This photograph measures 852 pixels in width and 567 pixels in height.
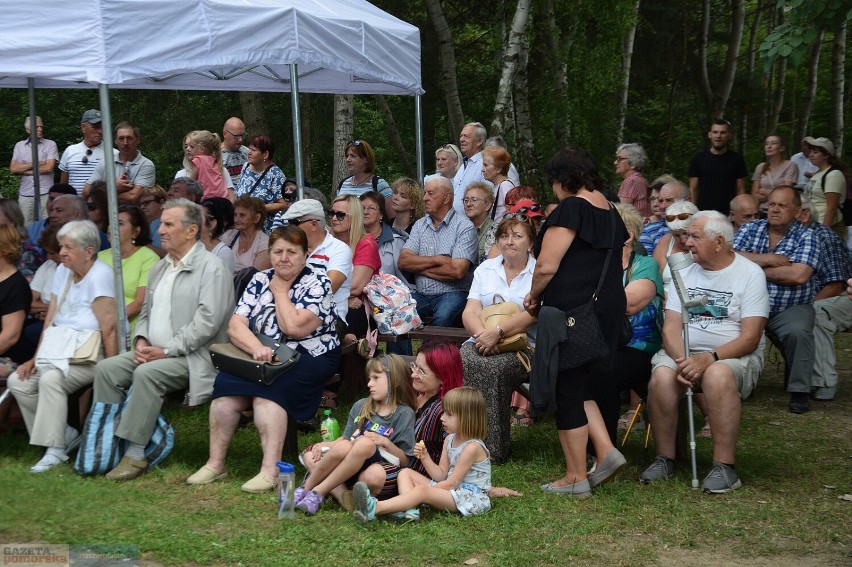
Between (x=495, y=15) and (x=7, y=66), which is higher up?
(x=495, y=15)

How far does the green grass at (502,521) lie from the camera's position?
15.1 feet

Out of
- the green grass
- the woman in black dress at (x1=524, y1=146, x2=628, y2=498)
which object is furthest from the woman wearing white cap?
the woman in black dress at (x1=524, y1=146, x2=628, y2=498)

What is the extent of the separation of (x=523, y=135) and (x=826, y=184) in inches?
221

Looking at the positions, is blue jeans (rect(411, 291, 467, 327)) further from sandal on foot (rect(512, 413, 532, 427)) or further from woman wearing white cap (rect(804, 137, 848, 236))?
woman wearing white cap (rect(804, 137, 848, 236))

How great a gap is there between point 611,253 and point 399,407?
136 cm

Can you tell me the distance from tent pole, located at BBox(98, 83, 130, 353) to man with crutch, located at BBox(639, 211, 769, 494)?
3114 mm

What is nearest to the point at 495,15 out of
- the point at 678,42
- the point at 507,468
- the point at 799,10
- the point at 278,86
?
the point at 678,42

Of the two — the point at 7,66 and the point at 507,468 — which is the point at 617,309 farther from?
the point at 7,66

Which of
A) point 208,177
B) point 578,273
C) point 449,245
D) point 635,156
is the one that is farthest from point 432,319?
point 635,156

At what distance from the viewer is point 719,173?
10641 mm

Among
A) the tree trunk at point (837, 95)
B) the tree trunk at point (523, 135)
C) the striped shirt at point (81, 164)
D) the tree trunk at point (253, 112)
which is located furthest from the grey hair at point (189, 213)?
the tree trunk at point (837, 95)

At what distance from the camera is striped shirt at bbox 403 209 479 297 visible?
745 cm

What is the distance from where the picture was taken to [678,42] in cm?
2130

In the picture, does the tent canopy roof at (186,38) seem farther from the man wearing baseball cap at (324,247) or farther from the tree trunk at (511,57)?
the tree trunk at (511,57)
